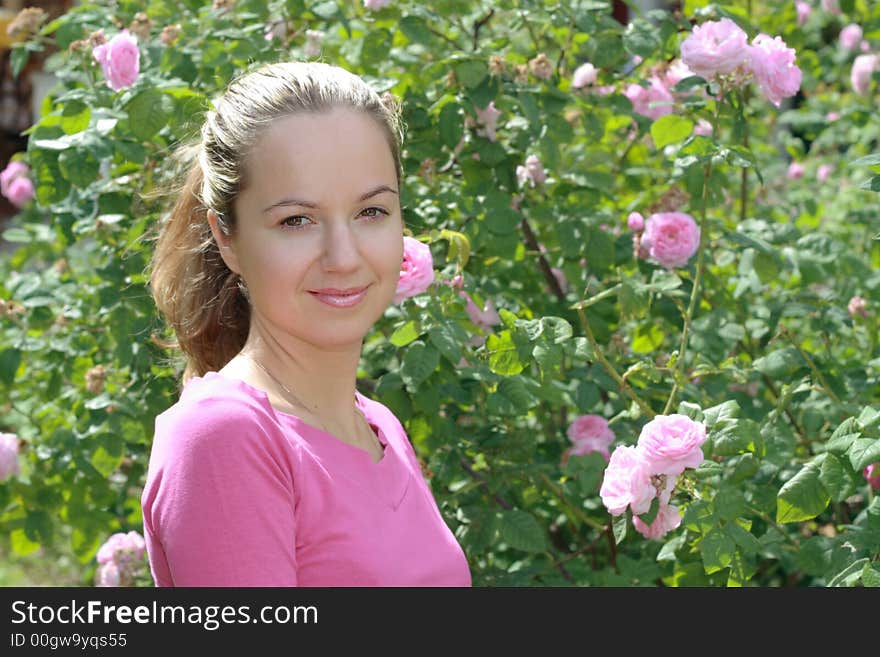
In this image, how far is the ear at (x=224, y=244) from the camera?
164 cm

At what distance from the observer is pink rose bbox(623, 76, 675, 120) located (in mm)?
2854

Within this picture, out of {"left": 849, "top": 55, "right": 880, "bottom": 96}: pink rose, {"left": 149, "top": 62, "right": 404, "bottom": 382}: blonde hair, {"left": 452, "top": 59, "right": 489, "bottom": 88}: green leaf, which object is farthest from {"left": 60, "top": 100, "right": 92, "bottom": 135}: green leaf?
{"left": 849, "top": 55, "right": 880, "bottom": 96}: pink rose

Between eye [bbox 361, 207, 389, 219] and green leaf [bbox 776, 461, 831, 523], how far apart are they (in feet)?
2.47

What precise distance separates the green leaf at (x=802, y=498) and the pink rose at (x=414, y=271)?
70 centimetres

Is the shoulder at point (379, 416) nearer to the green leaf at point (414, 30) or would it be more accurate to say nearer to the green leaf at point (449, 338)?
the green leaf at point (449, 338)

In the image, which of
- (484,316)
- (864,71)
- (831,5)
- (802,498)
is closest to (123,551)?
(484,316)

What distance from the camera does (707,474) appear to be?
1850 mm

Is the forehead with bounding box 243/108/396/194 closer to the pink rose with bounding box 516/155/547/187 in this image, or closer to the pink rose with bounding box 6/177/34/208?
the pink rose with bounding box 516/155/547/187

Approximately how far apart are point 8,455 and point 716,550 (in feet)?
5.23

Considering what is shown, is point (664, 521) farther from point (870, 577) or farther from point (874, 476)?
point (874, 476)
